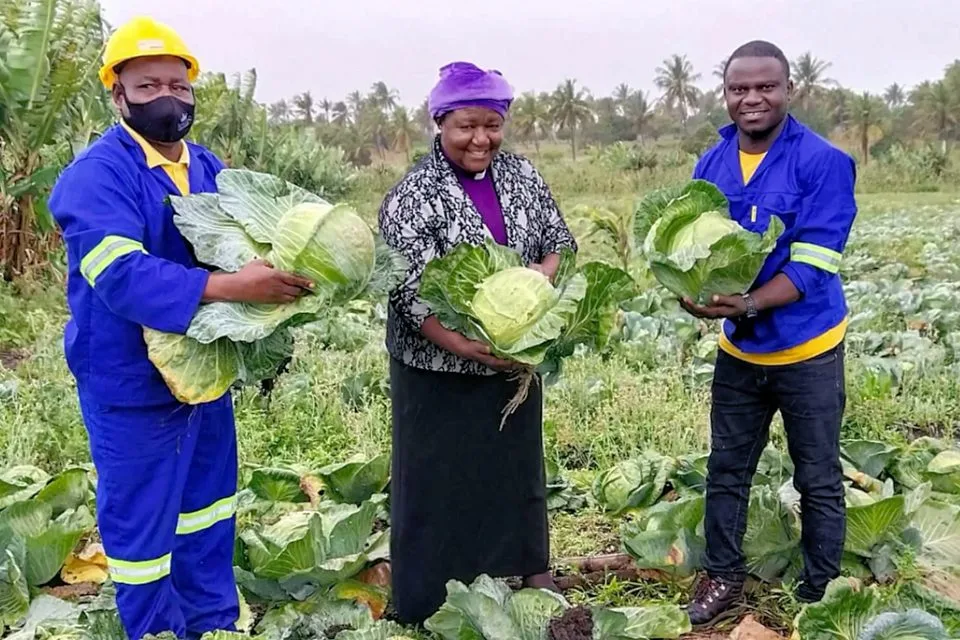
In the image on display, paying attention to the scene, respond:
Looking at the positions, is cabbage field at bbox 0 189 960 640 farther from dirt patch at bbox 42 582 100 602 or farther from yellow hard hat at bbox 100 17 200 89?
yellow hard hat at bbox 100 17 200 89

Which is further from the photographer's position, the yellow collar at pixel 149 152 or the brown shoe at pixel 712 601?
the brown shoe at pixel 712 601

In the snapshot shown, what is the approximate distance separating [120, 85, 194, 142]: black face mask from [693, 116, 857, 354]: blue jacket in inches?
67.4

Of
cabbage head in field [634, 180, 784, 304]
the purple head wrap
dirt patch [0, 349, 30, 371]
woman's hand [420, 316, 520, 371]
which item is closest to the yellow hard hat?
the purple head wrap

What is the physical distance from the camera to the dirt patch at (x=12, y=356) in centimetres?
695

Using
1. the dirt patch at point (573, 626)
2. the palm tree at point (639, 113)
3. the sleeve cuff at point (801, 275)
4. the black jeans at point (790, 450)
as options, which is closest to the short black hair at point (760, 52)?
the sleeve cuff at point (801, 275)

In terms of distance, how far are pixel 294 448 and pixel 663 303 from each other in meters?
3.85

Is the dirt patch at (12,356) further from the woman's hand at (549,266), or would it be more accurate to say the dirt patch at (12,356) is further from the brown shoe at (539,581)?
the woman's hand at (549,266)

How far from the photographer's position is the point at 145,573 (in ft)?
8.84

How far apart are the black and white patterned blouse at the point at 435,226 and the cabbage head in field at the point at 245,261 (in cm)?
21

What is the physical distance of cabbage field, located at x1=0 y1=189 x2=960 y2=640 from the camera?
2908 mm

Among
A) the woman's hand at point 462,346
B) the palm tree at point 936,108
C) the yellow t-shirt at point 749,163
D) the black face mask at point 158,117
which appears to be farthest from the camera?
the palm tree at point 936,108

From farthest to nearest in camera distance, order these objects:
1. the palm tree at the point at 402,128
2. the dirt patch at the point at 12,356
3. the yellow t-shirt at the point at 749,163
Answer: the palm tree at the point at 402,128 → the dirt patch at the point at 12,356 → the yellow t-shirt at the point at 749,163

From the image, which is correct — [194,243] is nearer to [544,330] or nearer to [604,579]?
[544,330]

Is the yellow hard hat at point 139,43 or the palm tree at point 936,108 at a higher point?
the palm tree at point 936,108
